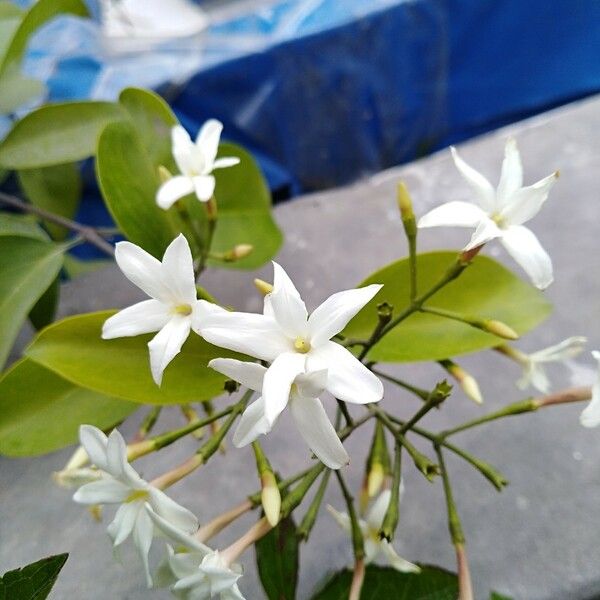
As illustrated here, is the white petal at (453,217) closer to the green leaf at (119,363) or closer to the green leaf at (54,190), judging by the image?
the green leaf at (119,363)

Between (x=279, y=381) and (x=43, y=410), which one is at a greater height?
(x=279, y=381)

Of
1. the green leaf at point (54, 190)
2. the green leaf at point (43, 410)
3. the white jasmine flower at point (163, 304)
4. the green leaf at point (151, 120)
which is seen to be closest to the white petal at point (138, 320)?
the white jasmine flower at point (163, 304)

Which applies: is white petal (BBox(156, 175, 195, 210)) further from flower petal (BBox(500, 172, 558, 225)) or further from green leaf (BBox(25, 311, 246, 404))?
flower petal (BBox(500, 172, 558, 225))

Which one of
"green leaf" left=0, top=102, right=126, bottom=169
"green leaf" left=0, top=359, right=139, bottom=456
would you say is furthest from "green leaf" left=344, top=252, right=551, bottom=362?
"green leaf" left=0, top=102, right=126, bottom=169

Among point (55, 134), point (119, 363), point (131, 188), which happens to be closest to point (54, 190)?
point (55, 134)

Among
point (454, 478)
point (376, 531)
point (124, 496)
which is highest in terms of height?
point (124, 496)

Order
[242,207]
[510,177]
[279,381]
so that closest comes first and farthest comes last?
[279,381] < [510,177] < [242,207]

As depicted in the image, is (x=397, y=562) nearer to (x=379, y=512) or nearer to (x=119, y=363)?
(x=379, y=512)
